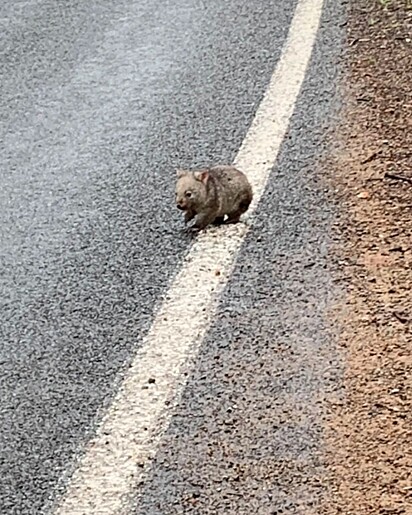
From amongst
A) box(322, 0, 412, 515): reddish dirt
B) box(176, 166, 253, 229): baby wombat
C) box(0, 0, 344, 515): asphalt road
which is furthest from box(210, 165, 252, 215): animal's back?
box(322, 0, 412, 515): reddish dirt

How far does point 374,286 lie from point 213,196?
88 cm

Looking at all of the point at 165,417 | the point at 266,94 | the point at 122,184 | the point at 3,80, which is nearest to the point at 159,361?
the point at 165,417

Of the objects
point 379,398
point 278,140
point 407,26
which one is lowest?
point 407,26

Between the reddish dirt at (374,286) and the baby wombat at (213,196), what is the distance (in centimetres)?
40

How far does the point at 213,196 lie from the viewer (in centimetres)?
461

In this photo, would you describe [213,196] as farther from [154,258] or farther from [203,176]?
[154,258]

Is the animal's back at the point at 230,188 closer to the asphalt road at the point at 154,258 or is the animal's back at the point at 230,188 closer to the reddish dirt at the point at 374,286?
the asphalt road at the point at 154,258

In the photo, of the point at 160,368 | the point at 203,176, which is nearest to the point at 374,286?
the point at 160,368

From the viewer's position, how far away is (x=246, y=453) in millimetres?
3152

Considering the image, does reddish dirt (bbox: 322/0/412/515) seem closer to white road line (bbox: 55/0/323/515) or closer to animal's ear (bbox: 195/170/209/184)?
white road line (bbox: 55/0/323/515)

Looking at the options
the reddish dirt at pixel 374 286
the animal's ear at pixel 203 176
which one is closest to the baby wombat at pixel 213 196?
the animal's ear at pixel 203 176

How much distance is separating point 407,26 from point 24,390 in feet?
13.8

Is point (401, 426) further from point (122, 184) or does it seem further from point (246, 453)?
point (122, 184)

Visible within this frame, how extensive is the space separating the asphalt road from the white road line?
4 cm
